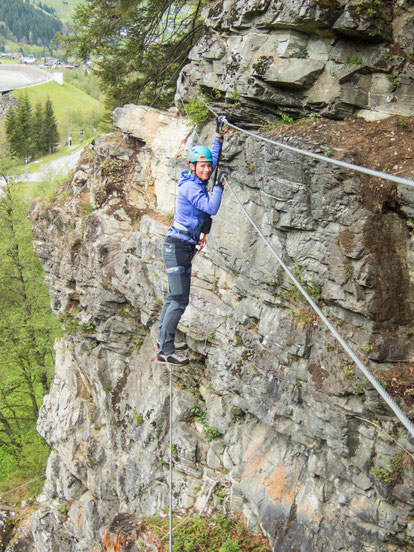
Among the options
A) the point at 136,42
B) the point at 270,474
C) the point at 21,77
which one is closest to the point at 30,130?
the point at 136,42

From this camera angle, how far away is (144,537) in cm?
1005

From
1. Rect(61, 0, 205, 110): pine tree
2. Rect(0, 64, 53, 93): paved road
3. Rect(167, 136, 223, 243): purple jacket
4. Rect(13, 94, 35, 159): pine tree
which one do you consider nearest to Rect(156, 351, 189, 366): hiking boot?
Rect(167, 136, 223, 243): purple jacket

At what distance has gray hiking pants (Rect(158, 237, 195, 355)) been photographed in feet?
25.8

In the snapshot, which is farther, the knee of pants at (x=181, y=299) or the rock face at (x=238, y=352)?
the knee of pants at (x=181, y=299)

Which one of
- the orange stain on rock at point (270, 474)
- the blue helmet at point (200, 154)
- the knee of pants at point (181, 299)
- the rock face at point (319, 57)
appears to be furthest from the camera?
the orange stain on rock at point (270, 474)

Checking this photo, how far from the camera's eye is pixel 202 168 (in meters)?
7.33

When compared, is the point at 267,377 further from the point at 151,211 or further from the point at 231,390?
the point at 151,211

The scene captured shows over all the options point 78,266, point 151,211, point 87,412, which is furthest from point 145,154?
point 87,412

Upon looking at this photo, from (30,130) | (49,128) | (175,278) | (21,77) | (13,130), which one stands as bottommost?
(175,278)

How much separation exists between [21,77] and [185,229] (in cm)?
11804

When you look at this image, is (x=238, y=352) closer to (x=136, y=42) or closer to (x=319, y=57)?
(x=319, y=57)

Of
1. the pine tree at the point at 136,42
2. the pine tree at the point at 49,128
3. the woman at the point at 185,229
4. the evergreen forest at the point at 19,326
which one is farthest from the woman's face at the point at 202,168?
the pine tree at the point at 49,128

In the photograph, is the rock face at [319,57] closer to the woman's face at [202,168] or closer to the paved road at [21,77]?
the woman's face at [202,168]

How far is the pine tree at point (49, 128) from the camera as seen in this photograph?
6744 cm
